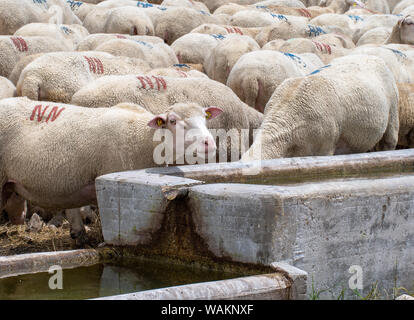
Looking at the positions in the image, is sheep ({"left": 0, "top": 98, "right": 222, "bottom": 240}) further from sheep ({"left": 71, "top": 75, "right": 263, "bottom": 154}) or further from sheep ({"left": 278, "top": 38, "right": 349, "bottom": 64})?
sheep ({"left": 278, "top": 38, "right": 349, "bottom": 64})

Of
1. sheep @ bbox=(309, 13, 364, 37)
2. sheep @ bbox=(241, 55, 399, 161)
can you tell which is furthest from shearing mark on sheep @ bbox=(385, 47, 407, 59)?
sheep @ bbox=(309, 13, 364, 37)

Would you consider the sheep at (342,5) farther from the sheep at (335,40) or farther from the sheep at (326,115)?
the sheep at (326,115)

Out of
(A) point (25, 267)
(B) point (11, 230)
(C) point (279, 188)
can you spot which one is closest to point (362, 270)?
(C) point (279, 188)

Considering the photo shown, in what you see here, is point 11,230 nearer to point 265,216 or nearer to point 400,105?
point 265,216

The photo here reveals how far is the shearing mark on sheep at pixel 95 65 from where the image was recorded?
26.3 ft

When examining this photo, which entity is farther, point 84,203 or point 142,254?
point 84,203

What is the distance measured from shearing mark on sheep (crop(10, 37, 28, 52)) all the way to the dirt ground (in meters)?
3.23

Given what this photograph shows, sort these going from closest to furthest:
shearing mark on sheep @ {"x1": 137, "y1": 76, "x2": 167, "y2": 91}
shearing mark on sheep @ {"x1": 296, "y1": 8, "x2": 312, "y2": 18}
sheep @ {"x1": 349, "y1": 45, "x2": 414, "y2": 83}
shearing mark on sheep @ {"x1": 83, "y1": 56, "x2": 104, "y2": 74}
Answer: shearing mark on sheep @ {"x1": 137, "y1": 76, "x2": 167, "y2": 91}, shearing mark on sheep @ {"x1": 83, "y1": 56, "x2": 104, "y2": 74}, sheep @ {"x1": 349, "y1": 45, "x2": 414, "y2": 83}, shearing mark on sheep @ {"x1": 296, "y1": 8, "x2": 312, "y2": 18}

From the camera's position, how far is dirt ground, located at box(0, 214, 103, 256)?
6303 millimetres

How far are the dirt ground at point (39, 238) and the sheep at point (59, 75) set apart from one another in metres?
1.33

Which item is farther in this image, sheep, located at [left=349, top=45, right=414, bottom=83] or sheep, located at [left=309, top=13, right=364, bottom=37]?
sheep, located at [left=309, top=13, right=364, bottom=37]
